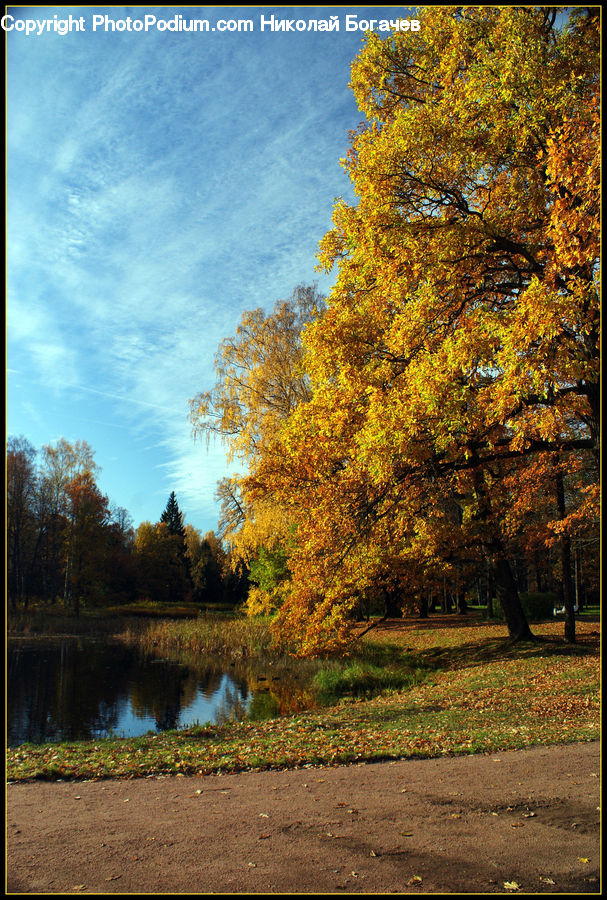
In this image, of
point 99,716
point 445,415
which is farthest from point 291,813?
point 99,716

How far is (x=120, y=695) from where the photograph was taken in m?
17.2

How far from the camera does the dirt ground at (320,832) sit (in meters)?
4.20

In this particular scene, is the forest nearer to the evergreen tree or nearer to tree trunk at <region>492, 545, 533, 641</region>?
tree trunk at <region>492, 545, 533, 641</region>

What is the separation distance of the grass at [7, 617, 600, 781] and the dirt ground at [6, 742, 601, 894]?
919 mm

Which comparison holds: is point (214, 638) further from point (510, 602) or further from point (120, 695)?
point (510, 602)

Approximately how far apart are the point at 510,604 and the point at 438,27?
1554 cm

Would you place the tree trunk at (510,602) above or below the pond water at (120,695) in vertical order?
above

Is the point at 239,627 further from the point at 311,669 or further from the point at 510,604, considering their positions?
the point at 510,604

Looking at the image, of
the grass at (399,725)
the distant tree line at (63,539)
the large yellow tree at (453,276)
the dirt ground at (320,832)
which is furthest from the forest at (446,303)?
the distant tree line at (63,539)

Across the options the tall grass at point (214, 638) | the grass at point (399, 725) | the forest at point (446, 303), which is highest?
the forest at point (446, 303)

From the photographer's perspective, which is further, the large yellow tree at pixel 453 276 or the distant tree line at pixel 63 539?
the distant tree line at pixel 63 539

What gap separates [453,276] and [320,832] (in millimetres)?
7906

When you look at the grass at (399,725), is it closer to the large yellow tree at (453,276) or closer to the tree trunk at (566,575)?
the tree trunk at (566,575)

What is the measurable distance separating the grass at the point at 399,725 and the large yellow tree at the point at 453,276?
2.94 meters
